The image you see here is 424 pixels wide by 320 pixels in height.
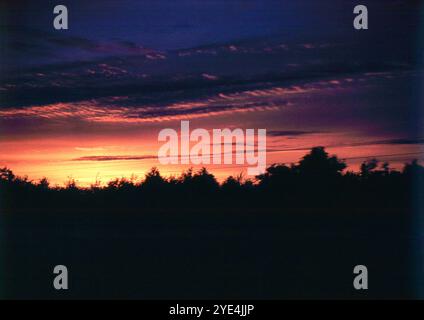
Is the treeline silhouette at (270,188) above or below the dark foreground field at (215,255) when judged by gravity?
above

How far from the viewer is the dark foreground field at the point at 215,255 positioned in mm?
4926

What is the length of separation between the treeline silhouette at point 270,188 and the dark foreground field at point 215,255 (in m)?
0.09

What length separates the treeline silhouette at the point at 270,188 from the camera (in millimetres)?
4930

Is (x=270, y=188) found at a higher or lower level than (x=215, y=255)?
higher

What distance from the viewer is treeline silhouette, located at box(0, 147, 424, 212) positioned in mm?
4930

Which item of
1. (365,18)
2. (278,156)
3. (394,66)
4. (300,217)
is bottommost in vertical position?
(300,217)

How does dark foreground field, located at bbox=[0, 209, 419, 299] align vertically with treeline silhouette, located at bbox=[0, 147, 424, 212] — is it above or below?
below

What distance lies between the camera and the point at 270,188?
4.95m

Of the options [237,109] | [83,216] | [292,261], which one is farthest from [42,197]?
[292,261]

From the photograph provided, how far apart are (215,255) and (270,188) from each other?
2.24 ft

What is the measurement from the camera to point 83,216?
5039 millimetres

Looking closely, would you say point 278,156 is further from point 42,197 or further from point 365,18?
point 42,197

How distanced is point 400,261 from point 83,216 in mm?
2521

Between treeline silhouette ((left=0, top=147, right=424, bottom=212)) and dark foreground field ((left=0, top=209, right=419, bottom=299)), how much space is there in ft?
0.30
